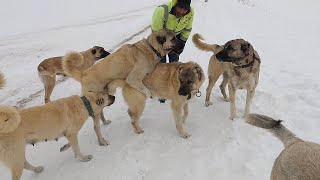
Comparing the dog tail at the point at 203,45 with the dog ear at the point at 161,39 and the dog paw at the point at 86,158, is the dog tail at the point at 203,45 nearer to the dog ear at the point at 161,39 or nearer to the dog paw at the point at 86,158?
the dog ear at the point at 161,39

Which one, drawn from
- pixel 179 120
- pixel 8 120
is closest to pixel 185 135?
pixel 179 120

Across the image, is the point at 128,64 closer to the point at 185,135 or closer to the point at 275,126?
the point at 185,135

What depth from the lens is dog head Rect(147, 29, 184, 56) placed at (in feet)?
19.2

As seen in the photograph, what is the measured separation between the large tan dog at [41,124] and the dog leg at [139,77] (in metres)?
0.52

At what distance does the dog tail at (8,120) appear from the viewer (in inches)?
161

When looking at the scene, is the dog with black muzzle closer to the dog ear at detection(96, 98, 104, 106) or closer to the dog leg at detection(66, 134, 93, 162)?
the dog ear at detection(96, 98, 104, 106)

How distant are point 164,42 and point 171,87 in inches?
33.5

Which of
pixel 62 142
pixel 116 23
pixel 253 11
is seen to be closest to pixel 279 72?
pixel 62 142

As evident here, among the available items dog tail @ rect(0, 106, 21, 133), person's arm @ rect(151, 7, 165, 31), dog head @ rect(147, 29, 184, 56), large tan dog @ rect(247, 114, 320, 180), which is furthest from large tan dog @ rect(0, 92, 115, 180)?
large tan dog @ rect(247, 114, 320, 180)

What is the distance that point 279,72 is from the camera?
27.2ft

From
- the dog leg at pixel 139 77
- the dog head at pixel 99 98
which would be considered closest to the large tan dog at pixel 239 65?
the dog leg at pixel 139 77

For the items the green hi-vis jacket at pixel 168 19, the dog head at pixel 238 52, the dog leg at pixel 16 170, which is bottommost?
the dog leg at pixel 16 170

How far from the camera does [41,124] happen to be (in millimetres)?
4652

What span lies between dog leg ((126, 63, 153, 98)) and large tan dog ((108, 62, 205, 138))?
0.08m
